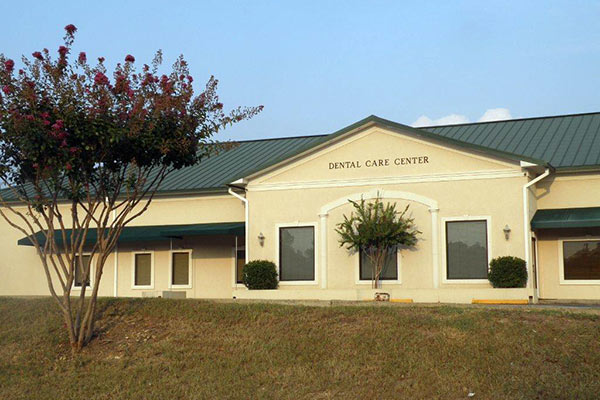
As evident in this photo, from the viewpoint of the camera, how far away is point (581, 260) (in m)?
24.7

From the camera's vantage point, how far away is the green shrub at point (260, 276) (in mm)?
25438

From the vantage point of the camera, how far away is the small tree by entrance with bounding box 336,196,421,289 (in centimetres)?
2394

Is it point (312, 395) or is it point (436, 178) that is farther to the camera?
point (436, 178)

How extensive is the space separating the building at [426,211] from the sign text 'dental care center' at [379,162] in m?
0.03

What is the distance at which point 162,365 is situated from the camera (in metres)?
15.4

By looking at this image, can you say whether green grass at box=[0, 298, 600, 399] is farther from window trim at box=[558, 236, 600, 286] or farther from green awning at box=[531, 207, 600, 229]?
window trim at box=[558, 236, 600, 286]

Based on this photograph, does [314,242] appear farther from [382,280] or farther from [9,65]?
[9,65]

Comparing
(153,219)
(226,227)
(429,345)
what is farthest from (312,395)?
(153,219)

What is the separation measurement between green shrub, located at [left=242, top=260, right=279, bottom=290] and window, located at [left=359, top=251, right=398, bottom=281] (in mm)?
2810

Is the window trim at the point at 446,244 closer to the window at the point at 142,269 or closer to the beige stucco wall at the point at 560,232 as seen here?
the beige stucco wall at the point at 560,232

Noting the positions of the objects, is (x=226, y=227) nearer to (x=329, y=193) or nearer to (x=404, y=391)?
(x=329, y=193)

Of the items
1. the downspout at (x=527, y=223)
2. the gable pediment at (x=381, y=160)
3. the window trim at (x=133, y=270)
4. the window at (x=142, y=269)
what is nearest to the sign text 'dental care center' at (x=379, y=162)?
the gable pediment at (x=381, y=160)

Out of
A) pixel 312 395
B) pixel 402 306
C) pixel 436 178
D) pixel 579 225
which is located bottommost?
pixel 312 395

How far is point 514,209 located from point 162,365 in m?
12.1
